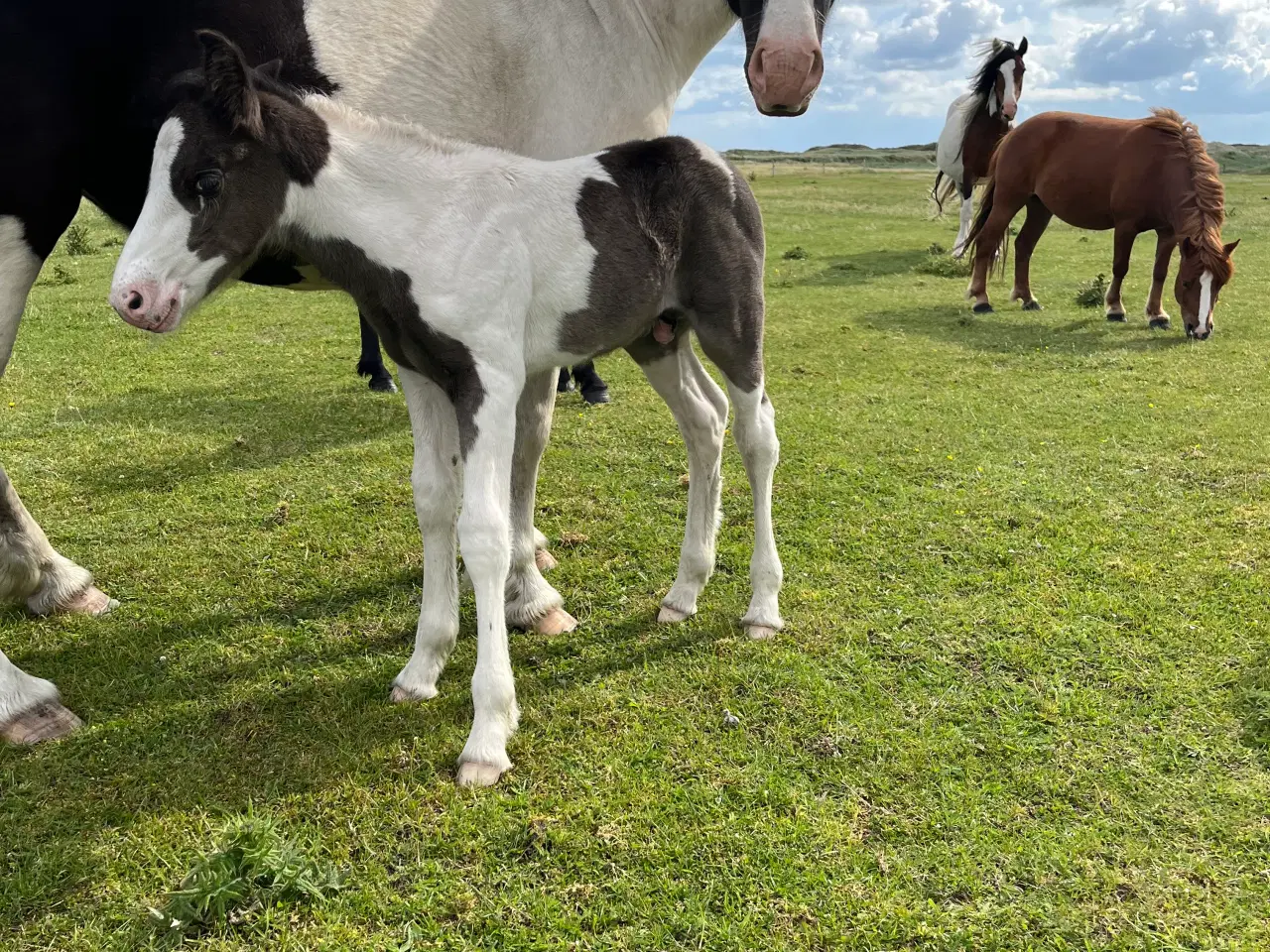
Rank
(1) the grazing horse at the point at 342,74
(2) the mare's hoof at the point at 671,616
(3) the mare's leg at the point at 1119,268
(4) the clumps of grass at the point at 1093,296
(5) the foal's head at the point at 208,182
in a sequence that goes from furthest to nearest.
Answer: (4) the clumps of grass at the point at 1093,296, (3) the mare's leg at the point at 1119,268, (2) the mare's hoof at the point at 671,616, (1) the grazing horse at the point at 342,74, (5) the foal's head at the point at 208,182

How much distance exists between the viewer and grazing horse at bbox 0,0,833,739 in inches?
110

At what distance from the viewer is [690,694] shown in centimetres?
311

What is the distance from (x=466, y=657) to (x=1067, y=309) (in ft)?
32.9

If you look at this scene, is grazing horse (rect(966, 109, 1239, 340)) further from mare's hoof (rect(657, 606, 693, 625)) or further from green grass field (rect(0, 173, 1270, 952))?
mare's hoof (rect(657, 606, 693, 625))

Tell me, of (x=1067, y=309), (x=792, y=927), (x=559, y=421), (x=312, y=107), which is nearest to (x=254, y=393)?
(x=559, y=421)

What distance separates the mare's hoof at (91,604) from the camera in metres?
3.69

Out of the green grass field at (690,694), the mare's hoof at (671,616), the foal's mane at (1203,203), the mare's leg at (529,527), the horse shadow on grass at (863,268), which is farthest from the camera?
the horse shadow on grass at (863,268)

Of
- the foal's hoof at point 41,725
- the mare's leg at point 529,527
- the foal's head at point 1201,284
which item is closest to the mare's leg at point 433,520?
the mare's leg at point 529,527

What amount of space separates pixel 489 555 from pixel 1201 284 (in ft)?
29.6

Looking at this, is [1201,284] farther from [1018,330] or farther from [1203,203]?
[1018,330]

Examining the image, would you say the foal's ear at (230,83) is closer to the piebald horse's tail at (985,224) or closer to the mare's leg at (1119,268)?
the mare's leg at (1119,268)

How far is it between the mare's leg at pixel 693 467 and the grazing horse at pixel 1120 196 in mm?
7516

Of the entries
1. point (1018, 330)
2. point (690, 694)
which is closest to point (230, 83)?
point (690, 694)

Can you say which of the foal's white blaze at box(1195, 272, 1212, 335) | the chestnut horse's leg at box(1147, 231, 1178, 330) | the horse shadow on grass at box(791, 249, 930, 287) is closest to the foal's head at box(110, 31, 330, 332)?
the foal's white blaze at box(1195, 272, 1212, 335)
